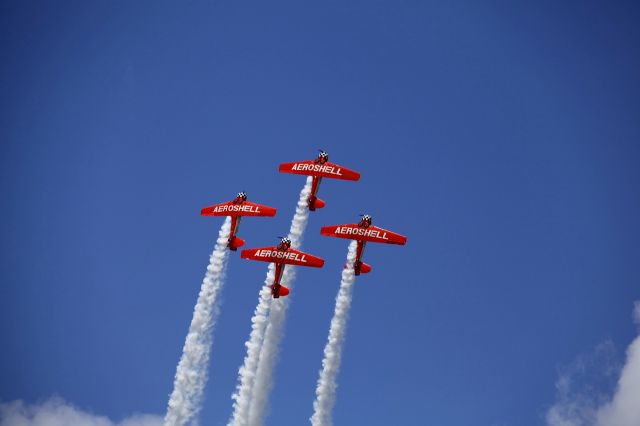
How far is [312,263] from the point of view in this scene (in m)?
122

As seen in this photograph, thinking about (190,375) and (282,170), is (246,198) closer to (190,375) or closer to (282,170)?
(282,170)

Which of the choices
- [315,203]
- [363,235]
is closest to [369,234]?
[363,235]

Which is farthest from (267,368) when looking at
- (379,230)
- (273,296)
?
(379,230)

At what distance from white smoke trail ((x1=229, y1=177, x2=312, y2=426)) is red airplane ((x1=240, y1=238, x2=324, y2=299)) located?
1074mm

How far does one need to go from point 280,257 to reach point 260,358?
1007cm

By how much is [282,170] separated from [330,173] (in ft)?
17.6

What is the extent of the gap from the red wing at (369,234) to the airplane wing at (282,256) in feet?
18.5

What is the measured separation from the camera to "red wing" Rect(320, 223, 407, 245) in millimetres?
126438

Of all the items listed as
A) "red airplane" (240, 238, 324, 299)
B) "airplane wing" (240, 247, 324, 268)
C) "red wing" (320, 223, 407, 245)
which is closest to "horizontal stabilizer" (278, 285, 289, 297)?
"red airplane" (240, 238, 324, 299)

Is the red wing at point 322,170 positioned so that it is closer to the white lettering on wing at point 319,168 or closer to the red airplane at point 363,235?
the white lettering on wing at point 319,168

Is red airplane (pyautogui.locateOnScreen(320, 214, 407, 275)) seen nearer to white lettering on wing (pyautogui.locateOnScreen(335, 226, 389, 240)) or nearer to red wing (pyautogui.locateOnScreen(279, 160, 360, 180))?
white lettering on wing (pyautogui.locateOnScreen(335, 226, 389, 240))

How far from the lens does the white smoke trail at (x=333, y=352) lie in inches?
4690

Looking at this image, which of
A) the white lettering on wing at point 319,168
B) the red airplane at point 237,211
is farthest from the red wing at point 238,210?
the white lettering on wing at point 319,168

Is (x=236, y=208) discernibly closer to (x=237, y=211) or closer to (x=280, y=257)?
(x=237, y=211)
